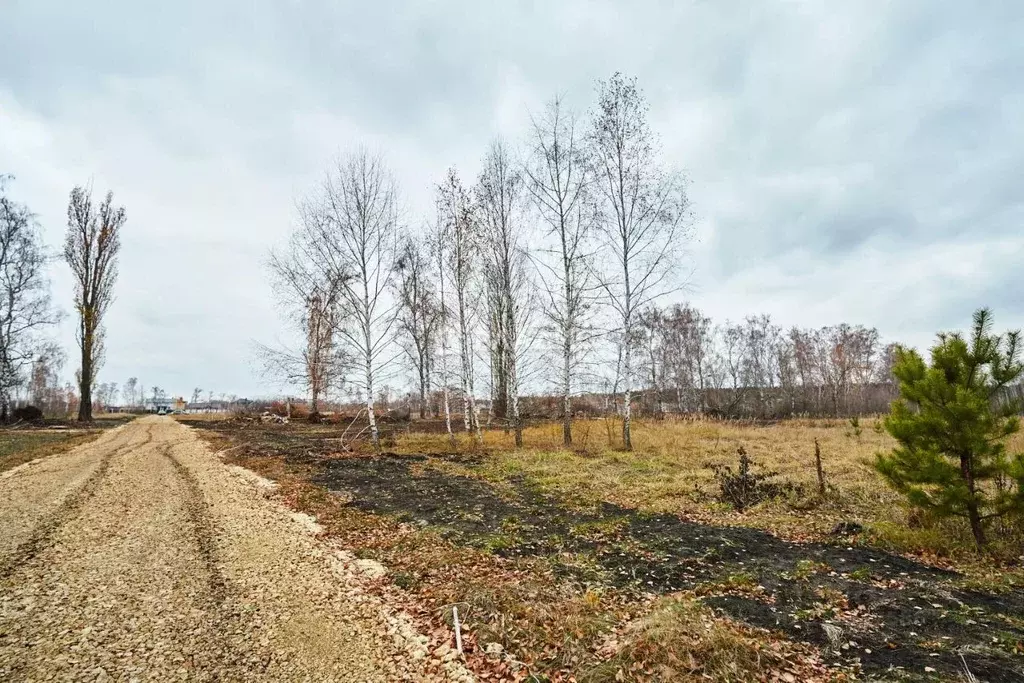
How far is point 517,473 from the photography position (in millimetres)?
12992

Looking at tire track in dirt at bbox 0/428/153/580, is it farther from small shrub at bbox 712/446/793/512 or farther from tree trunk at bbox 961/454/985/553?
tree trunk at bbox 961/454/985/553

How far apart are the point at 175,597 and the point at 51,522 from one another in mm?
4376

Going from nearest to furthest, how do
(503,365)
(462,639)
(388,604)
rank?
(462,639) → (388,604) → (503,365)

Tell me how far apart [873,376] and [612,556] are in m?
67.5

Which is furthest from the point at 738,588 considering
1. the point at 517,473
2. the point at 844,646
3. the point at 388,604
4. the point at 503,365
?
the point at 503,365

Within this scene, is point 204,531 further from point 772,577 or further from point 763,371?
point 763,371

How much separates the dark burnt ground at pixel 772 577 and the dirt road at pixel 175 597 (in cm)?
234

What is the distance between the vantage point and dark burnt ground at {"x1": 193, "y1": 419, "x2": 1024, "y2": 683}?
3.96m

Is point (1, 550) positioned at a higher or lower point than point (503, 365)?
lower

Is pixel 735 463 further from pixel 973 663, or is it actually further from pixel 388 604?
pixel 388 604

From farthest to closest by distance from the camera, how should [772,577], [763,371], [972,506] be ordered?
[763,371], [972,506], [772,577]

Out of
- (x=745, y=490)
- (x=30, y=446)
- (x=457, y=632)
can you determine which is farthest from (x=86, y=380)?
(x=745, y=490)

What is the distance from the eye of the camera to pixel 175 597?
Answer: 5020mm

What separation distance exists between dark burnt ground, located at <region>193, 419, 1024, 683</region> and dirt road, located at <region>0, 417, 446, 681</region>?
2339mm
